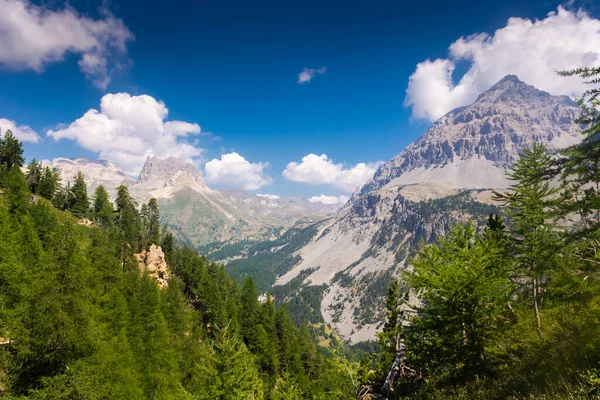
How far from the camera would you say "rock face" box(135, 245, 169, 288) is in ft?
232

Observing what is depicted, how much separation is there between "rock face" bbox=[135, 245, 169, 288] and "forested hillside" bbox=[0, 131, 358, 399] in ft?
19.5

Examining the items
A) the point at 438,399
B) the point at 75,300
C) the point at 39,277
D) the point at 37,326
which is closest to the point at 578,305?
the point at 438,399

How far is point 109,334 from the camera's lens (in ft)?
88.7

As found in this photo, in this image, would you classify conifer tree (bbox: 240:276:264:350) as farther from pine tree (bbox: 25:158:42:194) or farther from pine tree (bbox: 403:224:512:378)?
pine tree (bbox: 25:158:42:194)

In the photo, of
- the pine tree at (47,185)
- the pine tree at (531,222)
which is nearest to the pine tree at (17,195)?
the pine tree at (47,185)

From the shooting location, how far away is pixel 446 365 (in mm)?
15633

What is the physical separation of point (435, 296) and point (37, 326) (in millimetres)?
24243

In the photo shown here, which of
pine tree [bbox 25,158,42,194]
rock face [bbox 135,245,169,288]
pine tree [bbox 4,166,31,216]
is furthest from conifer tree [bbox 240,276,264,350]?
pine tree [bbox 25,158,42,194]

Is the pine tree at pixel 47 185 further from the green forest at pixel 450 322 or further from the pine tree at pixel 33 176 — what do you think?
the green forest at pixel 450 322

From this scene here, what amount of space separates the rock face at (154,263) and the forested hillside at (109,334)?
19.5ft

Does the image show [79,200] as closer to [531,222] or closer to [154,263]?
[154,263]

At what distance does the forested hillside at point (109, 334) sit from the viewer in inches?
713

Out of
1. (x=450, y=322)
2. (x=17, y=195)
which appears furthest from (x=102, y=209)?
(x=450, y=322)

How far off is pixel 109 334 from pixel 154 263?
164 ft
